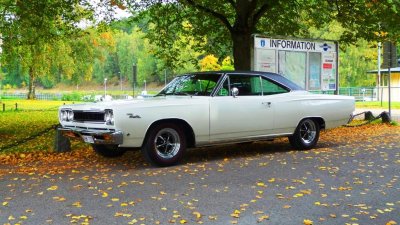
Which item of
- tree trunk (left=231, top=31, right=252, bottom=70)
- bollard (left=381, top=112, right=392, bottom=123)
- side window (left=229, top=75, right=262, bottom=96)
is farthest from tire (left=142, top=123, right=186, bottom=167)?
bollard (left=381, top=112, right=392, bottom=123)

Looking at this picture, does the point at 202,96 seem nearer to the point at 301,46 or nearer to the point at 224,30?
the point at 301,46

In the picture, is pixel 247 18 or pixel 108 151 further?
pixel 247 18

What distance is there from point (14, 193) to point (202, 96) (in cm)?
356

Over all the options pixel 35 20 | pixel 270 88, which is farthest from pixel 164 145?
pixel 35 20

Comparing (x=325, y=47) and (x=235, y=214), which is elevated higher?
(x=325, y=47)

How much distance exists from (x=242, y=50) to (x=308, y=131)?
528 centimetres

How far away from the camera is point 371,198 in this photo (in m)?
5.89

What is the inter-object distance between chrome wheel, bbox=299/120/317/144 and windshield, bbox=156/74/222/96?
2.26 meters

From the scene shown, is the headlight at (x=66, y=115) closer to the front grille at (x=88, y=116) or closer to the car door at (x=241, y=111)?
the front grille at (x=88, y=116)

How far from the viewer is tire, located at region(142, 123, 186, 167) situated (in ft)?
25.5

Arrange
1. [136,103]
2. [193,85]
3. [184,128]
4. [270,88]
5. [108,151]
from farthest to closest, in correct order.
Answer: [270,88] → [108,151] → [193,85] → [184,128] → [136,103]

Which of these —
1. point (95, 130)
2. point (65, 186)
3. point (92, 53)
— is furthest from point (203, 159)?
point (92, 53)

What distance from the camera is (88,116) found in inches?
311

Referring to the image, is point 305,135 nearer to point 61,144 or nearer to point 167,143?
point 167,143
